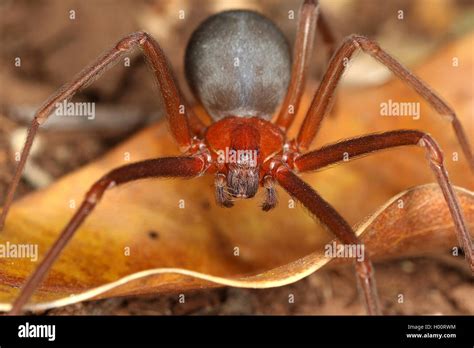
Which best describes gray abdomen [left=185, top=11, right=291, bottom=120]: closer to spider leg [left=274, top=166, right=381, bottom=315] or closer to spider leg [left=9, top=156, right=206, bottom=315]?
spider leg [left=9, top=156, right=206, bottom=315]

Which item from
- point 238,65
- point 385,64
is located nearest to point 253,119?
point 238,65

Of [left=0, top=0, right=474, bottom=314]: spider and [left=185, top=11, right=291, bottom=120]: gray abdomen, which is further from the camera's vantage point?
[left=185, top=11, right=291, bottom=120]: gray abdomen

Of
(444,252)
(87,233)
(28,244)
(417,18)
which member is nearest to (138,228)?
(87,233)

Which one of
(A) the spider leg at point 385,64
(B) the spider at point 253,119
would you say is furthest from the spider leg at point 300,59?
(A) the spider leg at point 385,64

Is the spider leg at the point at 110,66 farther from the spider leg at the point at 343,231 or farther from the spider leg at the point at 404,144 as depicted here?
the spider leg at the point at 343,231

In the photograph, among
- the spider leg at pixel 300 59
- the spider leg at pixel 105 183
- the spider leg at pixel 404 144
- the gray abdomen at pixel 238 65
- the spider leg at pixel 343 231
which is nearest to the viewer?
the spider leg at pixel 105 183

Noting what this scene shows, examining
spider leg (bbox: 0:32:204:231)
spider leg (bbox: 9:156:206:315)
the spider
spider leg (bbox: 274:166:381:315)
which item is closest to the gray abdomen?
the spider
